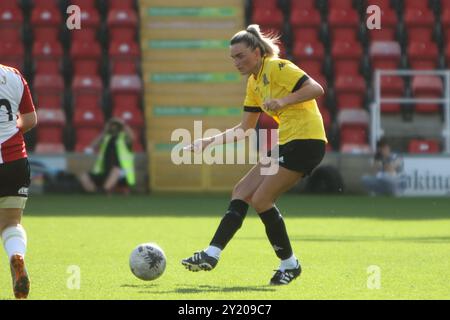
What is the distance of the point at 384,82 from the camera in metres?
22.7

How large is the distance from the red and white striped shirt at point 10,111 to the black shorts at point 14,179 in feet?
0.14

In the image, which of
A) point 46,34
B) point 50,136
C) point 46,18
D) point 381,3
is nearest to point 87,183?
point 50,136

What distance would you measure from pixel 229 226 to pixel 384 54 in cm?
1471

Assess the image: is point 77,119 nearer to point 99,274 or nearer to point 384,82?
point 384,82

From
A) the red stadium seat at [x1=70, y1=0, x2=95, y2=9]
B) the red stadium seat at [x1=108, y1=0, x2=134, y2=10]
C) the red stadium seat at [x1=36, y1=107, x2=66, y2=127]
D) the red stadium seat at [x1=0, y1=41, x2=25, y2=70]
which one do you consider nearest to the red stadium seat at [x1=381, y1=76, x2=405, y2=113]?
the red stadium seat at [x1=108, y1=0, x2=134, y2=10]

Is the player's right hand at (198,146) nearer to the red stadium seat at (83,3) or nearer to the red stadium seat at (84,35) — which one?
the red stadium seat at (84,35)

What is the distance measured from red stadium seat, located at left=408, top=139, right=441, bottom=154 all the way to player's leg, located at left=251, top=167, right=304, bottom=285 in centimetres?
1310

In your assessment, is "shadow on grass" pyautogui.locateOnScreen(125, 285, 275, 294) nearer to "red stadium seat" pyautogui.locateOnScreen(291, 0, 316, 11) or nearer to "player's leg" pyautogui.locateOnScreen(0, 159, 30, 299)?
"player's leg" pyautogui.locateOnScreen(0, 159, 30, 299)

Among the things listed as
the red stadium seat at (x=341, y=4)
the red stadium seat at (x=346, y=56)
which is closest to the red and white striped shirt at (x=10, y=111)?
the red stadium seat at (x=346, y=56)

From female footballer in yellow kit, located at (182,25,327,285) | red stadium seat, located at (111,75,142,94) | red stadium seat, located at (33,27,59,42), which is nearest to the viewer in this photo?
female footballer in yellow kit, located at (182,25,327,285)

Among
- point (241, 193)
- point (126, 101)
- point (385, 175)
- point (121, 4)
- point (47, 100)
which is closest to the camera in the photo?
point (241, 193)

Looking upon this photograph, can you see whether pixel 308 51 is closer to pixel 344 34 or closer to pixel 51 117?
pixel 344 34

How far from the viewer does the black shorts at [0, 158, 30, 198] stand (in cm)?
785

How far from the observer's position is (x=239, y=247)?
39.3ft
